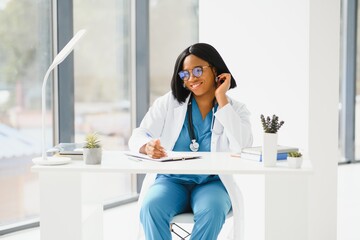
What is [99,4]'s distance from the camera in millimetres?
4176

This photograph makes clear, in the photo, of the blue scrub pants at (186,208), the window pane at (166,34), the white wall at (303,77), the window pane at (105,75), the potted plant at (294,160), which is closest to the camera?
the potted plant at (294,160)

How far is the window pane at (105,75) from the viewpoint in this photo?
4.09 metres

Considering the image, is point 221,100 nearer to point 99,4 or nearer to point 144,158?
point 144,158

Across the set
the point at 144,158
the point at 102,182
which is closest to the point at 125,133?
the point at 102,182

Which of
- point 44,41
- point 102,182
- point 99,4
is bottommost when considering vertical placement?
point 102,182

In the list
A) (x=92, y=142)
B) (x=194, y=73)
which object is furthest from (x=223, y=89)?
(x=92, y=142)

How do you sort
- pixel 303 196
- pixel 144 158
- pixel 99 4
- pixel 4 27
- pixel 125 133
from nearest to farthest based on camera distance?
1. pixel 303 196
2. pixel 144 158
3. pixel 4 27
4. pixel 99 4
5. pixel 125 133

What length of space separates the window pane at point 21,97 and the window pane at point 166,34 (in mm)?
1090

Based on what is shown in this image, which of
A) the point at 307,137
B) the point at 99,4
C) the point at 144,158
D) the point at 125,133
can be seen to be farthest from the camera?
the point at 125,133

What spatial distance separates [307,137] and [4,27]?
6.81 ft

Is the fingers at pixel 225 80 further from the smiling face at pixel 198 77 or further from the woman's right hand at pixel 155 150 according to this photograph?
the woman's right hand at pixel 155 150

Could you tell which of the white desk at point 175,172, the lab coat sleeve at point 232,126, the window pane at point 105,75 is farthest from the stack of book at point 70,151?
the window pane at point 105,75

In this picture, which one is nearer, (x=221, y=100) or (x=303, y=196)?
(x=303, y=196)

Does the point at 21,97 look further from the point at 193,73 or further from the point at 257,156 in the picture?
the point at 257,156
